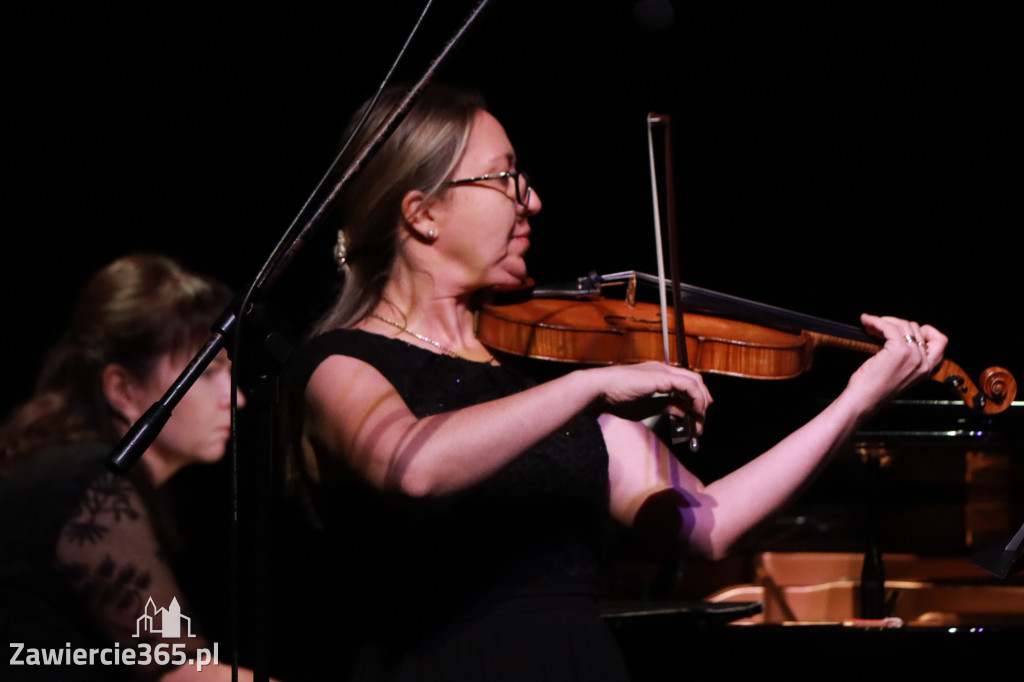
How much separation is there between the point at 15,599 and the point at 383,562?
1.85 ft

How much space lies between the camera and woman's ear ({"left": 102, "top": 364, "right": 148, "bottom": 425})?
5.98ft

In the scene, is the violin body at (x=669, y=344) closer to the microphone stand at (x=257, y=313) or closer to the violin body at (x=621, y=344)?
the violin body at (x=621, y=344)

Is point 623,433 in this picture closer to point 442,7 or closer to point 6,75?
point 442,7

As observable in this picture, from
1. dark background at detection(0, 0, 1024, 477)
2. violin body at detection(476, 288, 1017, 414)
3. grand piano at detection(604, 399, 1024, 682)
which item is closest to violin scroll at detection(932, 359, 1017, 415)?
violin body at detection(476, 288, 1017, 414)

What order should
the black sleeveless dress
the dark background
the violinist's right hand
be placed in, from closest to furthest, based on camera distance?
the violinist's right hand, the black sleeveless dress, the dark background

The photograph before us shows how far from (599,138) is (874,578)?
1398 mm

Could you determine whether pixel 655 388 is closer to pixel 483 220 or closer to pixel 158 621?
pixel 483 220

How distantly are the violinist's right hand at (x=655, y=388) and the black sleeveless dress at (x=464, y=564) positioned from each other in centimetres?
20

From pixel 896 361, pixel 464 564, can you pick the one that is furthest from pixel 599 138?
pixel 464 564

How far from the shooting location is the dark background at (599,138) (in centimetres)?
268

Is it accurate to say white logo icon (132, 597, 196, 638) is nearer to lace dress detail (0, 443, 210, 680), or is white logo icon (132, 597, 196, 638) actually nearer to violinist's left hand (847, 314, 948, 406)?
lace dress detail (0, 443, 210, 680)

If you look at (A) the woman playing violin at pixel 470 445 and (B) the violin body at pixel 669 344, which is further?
(B) the violin body at pixel 669 344

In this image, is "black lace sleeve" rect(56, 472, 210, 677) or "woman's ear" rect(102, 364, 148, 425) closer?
"black lace sleeve" rect(56, 472, 210, 677)

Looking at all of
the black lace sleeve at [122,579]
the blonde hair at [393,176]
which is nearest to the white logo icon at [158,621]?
the black lace sleeve at [122,579]
